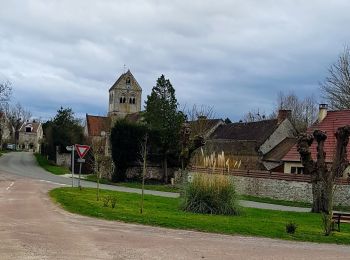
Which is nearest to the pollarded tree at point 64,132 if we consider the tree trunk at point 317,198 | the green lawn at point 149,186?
the green lawn at point 149,186

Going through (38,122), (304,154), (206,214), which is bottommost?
(206,214)

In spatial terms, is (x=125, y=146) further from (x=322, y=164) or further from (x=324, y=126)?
(x=322, y=164)

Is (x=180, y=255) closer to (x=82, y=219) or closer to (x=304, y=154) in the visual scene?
(x=82, y=219)

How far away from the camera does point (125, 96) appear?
378ft

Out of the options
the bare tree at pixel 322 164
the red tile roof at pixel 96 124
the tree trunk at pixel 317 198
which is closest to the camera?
the bare tree at pixel 322 164

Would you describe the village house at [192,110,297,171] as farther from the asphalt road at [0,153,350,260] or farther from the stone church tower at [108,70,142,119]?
the stone church tower at [108,70,142,119]

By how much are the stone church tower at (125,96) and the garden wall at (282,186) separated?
250ft

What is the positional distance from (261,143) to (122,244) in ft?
141

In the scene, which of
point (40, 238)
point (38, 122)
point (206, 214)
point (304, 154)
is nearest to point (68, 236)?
point (40, 238)

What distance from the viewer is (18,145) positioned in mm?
144750

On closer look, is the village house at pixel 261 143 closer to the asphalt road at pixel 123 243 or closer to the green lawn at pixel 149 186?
the green lawn at pixel 149 186

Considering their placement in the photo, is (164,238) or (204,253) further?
(164,238)

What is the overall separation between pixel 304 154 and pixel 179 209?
9109 mm

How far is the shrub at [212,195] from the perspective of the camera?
21.0m
